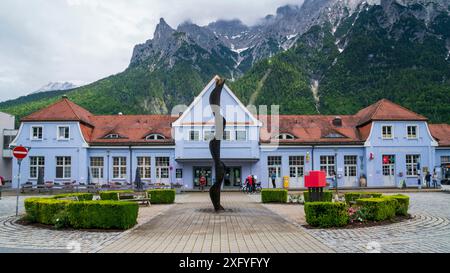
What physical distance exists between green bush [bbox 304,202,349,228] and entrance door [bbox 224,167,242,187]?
2680 cm

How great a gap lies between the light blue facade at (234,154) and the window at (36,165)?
188mm

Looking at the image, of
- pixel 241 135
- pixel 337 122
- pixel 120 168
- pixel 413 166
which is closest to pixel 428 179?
pixel 413 166

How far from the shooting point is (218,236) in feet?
37.9

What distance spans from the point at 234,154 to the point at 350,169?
A: 1127cm

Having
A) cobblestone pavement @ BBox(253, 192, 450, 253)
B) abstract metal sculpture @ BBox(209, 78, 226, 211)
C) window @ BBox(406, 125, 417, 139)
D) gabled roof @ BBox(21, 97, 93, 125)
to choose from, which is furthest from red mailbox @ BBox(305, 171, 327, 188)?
gabled roof @ BBox(21, 97, 93, 125)

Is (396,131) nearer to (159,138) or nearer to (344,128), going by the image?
(344,128)

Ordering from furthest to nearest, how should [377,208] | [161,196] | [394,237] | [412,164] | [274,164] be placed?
[412,164] < [274,164] < [161,196] < [377,208] < [394,237]

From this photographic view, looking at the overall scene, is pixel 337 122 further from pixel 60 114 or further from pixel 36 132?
pixel 36 132

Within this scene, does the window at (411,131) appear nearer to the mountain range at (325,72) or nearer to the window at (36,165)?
the mountain range at (325,72)

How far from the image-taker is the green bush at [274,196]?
2367cm

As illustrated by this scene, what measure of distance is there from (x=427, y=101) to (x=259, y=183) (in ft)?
173

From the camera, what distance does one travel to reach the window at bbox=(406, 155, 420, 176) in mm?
40219
